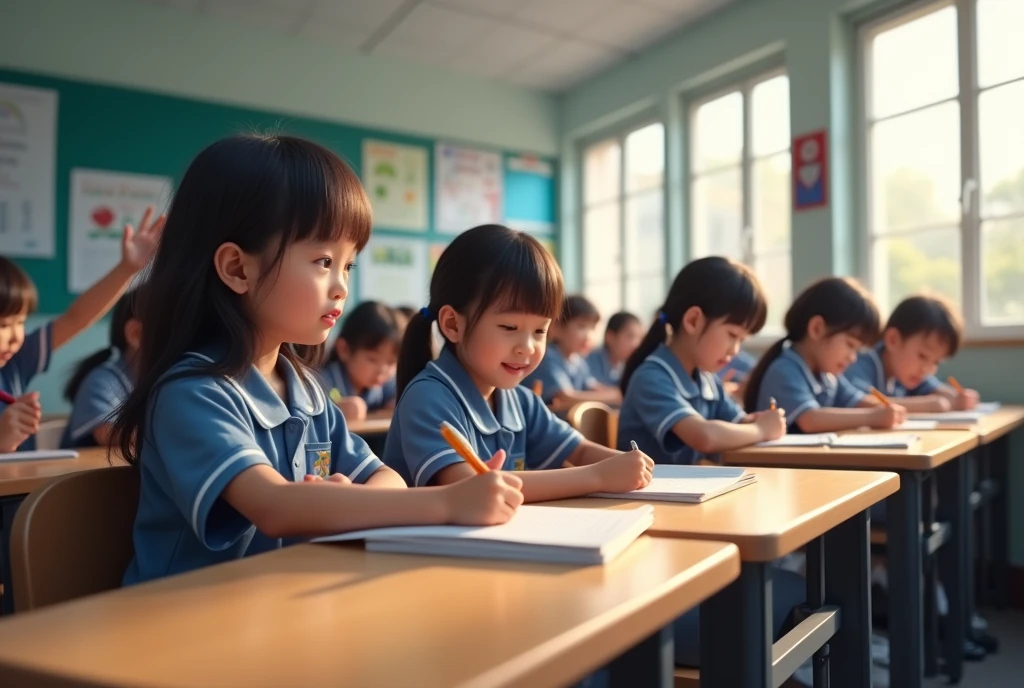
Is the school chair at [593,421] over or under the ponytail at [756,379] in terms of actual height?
under

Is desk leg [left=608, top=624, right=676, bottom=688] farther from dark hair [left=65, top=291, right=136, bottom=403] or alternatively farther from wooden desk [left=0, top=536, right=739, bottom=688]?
dark hair [left=65, top=291, right=136, bottom=403]

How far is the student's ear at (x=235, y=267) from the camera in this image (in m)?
0.98

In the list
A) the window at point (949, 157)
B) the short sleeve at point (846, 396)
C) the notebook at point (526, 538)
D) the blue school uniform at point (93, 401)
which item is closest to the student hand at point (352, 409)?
the blue school uniform at point (93, 401)

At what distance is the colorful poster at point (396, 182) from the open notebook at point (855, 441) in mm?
3453

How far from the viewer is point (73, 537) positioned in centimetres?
88

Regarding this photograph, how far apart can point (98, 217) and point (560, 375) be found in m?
2.35

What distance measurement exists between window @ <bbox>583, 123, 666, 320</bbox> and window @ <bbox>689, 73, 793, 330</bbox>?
0.81 feet

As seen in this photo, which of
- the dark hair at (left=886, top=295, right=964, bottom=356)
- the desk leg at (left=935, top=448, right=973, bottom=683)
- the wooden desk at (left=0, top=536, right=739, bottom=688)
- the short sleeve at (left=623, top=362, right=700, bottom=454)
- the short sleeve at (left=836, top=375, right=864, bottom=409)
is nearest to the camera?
the wooden desk at (left=0, top=536, right=739, bottom=688)

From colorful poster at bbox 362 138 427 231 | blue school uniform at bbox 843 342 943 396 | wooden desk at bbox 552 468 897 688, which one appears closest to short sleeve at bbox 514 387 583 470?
wooden desk at bbox 552 468 897 688

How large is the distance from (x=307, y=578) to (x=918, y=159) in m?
3.63

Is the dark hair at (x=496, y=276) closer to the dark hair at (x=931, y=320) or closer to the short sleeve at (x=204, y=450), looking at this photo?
the short sleeve at (x=204, y=450)

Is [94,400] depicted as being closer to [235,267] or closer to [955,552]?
[235,267]

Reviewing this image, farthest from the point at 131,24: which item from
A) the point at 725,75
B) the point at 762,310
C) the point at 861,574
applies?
the point at 861,574

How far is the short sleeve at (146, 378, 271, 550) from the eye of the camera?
2.68 feet
